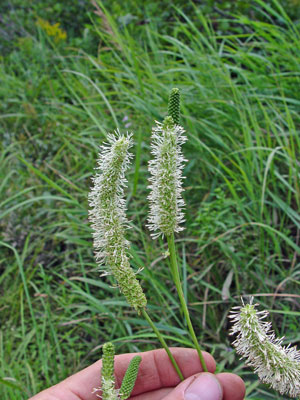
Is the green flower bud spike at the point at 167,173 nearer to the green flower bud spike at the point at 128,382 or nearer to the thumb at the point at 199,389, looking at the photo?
the green flower bud spike at the point at 128,382

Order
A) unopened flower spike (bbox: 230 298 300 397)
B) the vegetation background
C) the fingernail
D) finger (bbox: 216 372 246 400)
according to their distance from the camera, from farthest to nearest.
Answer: the vegetation background
finger (bbox: 216 372 246 400)
the fingernail
unopened flower spike (bbox: 230 298 300 397)

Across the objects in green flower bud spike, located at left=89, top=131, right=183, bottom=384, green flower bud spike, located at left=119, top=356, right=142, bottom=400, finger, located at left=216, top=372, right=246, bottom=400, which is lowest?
finger, located at left=216, top=372, right=246, bottom=400

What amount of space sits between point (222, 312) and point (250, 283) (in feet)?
0.87

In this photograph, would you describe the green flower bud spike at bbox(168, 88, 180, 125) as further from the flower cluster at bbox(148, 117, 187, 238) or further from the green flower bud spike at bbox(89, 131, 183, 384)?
the green flower bud spike at bbox(89, 131, 183, 384)

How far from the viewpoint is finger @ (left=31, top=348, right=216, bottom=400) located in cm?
201

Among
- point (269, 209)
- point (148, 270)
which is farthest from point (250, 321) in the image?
point (269, 209)

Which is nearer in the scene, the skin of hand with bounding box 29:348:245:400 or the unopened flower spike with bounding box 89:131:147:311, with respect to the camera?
the unopened flower spike with bounding box 89:131:147:311

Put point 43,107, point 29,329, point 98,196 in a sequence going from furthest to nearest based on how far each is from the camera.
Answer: point 43,107 < point 29,329 < point 98,196

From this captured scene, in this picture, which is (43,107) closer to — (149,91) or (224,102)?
(149,91)

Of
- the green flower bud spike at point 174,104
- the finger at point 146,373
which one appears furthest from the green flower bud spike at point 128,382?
the green flower bud spike at point 174,104

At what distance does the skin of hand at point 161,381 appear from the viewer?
1.78 meters

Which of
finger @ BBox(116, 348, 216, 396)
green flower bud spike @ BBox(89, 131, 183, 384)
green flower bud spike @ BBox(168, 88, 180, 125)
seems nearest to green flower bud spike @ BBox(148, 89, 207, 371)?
green flower bud spike @ BBox(168, 88, 180, 125)

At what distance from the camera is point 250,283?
9.68ft

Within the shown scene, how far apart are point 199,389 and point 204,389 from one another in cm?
2
